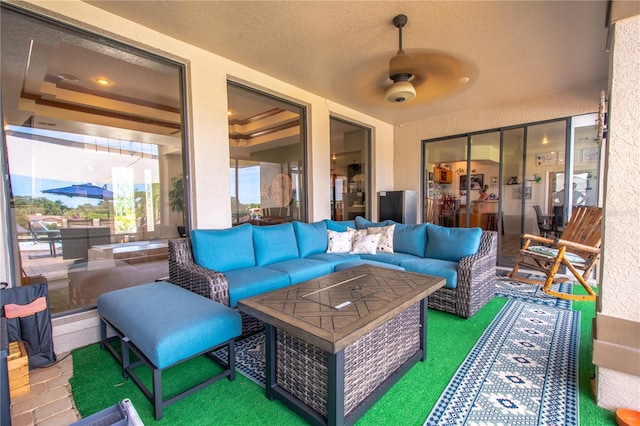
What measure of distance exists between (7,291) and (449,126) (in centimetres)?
625

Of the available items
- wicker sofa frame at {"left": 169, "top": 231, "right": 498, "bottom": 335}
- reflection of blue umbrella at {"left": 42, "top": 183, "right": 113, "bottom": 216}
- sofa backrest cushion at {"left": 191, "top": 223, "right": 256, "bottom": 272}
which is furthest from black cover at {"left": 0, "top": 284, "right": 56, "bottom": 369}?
reflection of blue umbrella at {"left": 42, "top": 183, "right": 113, "bottom": 216}

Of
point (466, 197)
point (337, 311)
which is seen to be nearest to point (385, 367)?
point (337, 311)

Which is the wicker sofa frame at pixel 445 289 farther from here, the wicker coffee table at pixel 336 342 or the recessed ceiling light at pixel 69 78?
the recessed ceiling light at pixel 69 78

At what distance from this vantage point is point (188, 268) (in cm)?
256

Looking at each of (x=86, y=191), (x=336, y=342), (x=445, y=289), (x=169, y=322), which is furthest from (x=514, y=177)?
(x=86, y=191)

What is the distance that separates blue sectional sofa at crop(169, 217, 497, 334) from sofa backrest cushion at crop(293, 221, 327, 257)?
0.04 ft

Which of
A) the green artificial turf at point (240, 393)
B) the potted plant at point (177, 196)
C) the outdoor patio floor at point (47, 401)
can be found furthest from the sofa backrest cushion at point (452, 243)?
the outdoor patio floor at point (47, 401)

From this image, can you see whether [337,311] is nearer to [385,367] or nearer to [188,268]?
[385,367]

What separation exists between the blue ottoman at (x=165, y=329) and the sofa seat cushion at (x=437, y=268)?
2.01 meters

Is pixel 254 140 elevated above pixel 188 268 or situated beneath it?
elevated above

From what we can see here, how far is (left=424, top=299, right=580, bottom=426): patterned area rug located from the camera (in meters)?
1.55

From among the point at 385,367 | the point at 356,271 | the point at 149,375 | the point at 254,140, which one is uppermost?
the point at 254,140

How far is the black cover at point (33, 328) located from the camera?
196 centimetres

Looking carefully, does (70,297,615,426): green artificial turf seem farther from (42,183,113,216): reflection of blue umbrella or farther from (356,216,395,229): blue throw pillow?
(356,216,395,229): blue throw pillow
